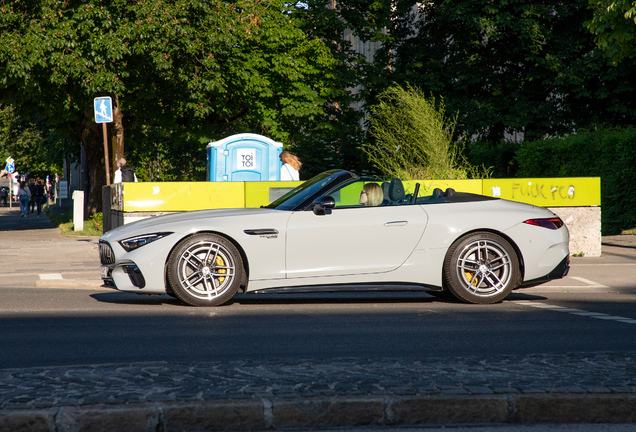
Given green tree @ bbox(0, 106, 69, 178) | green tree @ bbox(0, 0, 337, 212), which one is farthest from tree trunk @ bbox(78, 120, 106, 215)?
green tree @ bbox(0, 106, 69, 178)

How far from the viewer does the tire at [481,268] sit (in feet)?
26.6

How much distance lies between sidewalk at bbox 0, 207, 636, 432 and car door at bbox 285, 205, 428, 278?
9.03ft

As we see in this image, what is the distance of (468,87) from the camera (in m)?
31.0

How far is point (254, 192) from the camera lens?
526 inches

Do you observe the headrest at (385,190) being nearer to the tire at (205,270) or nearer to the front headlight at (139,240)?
the tire at (205,270)

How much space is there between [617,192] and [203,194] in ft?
36.2

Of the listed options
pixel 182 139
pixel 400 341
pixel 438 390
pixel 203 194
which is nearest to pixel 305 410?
pixel 438 390

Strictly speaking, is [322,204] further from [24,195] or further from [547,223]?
[24,195]

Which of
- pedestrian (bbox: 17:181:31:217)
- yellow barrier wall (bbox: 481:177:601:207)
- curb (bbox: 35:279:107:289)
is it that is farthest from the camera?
pedestrian (bbox: 17:181:31:217)

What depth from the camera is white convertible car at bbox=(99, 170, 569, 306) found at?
7.74 meters

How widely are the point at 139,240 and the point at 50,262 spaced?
616cm

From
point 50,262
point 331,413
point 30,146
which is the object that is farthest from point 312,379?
point 30,146

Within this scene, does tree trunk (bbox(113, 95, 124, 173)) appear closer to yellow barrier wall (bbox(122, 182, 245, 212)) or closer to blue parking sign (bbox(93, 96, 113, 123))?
blue parking sign (bbox(93, 96, 113, 123))

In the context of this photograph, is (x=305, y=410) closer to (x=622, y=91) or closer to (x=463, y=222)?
(x=463, y=222)
